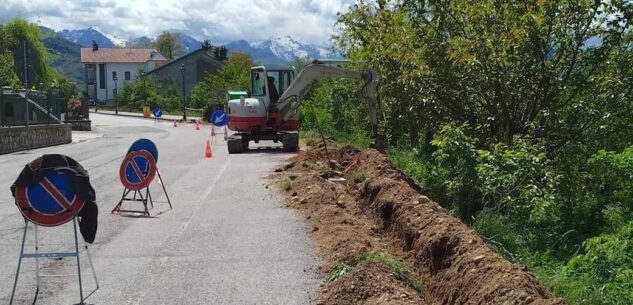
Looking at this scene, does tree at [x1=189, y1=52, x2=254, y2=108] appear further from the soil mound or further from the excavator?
the soil mound

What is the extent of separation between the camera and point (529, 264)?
25.8 ft

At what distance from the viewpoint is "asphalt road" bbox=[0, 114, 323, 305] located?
262 inches

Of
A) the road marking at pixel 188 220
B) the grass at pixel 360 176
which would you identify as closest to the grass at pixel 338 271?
the road marking at pixel 188 220

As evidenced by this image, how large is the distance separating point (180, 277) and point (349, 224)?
10.4 feet

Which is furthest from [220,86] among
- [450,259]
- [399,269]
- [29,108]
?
[450,259]

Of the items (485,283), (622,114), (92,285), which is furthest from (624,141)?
(92,285)

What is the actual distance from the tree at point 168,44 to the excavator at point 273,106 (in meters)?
131

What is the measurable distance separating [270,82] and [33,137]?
12639 millimetres

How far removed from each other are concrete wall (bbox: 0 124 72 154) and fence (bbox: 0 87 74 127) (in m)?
0.58

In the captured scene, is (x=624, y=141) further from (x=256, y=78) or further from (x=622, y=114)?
(x=256, y=78)

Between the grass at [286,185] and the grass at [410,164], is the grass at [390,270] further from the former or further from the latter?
the grass at [410,164]

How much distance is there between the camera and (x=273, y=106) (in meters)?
24.6

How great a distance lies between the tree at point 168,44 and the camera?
15175cm

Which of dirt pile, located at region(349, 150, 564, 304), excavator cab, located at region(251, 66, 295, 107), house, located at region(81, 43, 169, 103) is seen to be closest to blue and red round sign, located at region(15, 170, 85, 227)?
dirt pile, located at region(349, 150, 564, 304)
